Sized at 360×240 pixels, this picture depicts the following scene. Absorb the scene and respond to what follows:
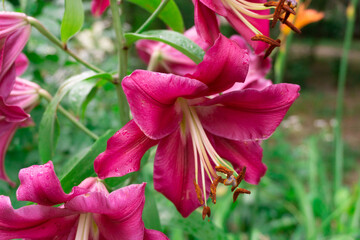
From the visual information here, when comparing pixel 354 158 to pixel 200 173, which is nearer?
pixel 200 173

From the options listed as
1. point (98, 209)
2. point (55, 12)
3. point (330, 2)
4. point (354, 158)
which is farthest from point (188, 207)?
point (330, 2)

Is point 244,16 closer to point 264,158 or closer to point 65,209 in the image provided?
point 65,209

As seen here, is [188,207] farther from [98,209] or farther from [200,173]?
[98,209]

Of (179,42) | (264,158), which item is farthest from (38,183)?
(264,158)

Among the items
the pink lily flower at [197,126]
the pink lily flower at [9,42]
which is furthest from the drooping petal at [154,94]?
the pink lily flower at [9,42]

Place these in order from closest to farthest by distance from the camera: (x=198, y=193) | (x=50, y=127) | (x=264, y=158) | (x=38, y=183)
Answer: (x=38, y=183)
(x=198, y=193)
(x=50, y=127)
(x=264, y=158)
